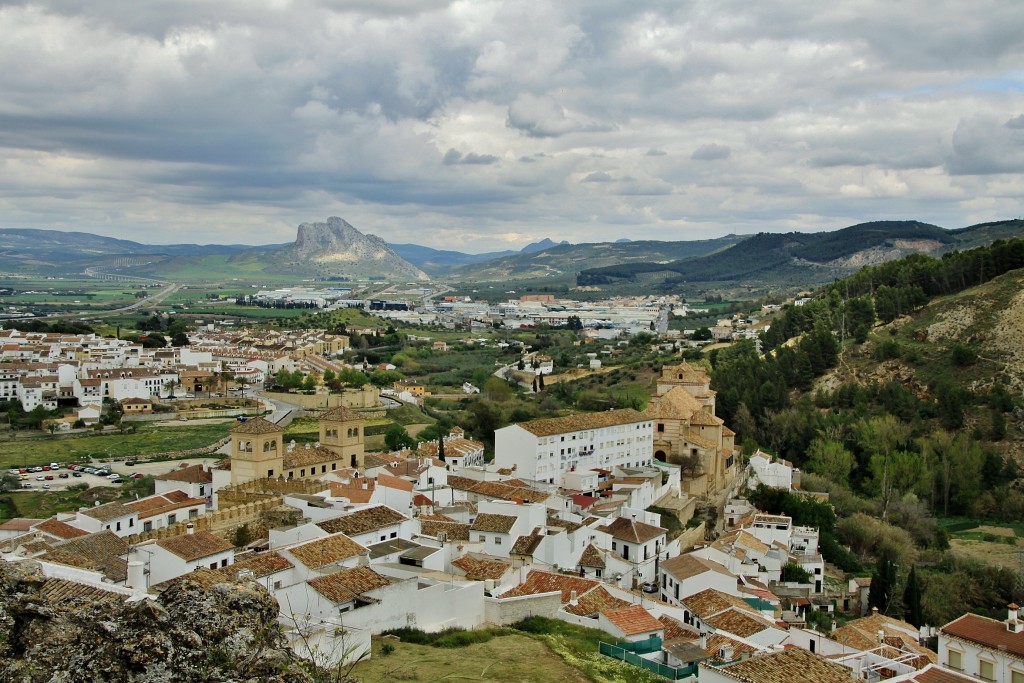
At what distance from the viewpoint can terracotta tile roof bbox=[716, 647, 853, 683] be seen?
1502 cm

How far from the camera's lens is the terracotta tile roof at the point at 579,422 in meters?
36.4

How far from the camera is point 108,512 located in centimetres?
2641

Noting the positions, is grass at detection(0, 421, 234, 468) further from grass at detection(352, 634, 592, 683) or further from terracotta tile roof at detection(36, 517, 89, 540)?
grass at detection(352, 634, 592, 683)

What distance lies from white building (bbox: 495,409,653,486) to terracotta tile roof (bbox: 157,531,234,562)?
16515 millimetres

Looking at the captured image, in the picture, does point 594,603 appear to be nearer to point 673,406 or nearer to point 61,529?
point 61,529

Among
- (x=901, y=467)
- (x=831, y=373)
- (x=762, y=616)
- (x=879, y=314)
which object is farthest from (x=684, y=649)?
(x=879, y=314)

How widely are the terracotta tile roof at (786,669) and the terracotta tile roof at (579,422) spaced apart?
2012 cm

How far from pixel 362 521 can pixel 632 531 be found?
9141 millimetres

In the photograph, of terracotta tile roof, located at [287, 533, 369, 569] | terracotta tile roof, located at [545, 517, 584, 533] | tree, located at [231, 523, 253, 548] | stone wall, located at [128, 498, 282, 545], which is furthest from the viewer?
terracotta tile roof, located at [545, 517, 584, 533]

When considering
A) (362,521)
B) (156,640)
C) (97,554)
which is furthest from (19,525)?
(156,640)

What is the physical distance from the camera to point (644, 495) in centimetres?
3438

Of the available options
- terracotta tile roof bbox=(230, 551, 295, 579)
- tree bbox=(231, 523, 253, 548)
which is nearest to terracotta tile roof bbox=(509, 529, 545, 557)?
tree bbox=(231, 523, 253, 548)

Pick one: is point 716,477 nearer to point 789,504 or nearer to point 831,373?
point 789,504

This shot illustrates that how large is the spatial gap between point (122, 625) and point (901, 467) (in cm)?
4824
